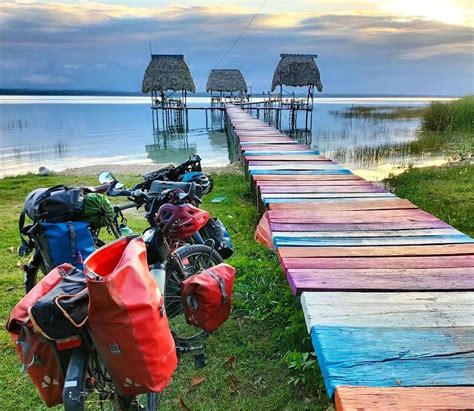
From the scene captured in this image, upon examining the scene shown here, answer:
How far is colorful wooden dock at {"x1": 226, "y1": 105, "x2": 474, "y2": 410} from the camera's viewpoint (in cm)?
145

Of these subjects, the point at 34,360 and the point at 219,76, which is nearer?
the point at 34,360

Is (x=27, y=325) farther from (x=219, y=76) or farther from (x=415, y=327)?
(x=219, y=76)

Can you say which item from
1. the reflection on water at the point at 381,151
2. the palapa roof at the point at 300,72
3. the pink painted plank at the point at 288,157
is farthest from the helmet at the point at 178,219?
the palapa roof at the point at 300,72

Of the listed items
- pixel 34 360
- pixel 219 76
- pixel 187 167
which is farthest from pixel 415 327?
pixel 219 76

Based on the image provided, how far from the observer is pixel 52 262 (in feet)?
7.75

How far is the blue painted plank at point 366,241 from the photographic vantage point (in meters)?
2.85

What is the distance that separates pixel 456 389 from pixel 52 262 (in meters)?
2.01

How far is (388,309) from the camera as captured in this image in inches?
76.9

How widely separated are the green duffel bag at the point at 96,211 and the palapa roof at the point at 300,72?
27.5 m

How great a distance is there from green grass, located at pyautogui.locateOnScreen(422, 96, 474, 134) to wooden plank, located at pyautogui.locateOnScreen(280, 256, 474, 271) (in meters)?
19.8

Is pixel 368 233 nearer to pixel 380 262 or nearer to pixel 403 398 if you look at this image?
pixel 380 262

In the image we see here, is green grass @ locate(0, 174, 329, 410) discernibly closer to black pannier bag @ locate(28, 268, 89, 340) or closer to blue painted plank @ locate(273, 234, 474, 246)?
blue painted plank @ locate(273, 234, 474, 246)

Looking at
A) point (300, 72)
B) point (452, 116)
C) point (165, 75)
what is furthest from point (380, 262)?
point (165, 75)

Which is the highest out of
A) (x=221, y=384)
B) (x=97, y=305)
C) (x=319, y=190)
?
(x=97, y=305)
